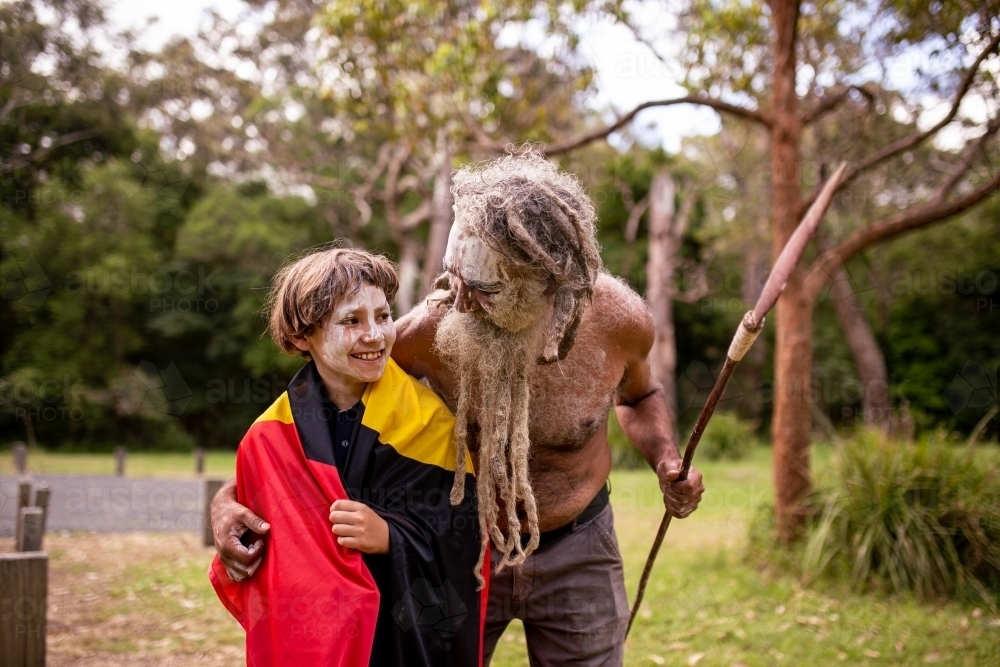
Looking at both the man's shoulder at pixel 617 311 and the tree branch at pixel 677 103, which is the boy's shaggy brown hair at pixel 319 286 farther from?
the tree branch at pixel 677 103

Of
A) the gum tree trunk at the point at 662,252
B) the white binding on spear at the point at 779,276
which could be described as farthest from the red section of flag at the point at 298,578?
the gum tree trunk at the point at 662,252

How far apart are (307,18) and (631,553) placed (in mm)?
16827

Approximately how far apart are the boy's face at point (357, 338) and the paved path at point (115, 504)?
747cm

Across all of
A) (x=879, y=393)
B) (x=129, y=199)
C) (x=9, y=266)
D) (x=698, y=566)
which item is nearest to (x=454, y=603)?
(x=698, y=566)

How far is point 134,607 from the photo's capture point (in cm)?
556

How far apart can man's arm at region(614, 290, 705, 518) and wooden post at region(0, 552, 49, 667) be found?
3.08m

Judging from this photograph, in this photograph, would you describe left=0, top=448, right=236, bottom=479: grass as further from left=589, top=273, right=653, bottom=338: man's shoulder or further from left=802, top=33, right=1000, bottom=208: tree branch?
left=589, top=273, right=653, bottom=338: man's shoulder

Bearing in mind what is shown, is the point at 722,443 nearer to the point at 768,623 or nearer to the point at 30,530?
the point at 768,623

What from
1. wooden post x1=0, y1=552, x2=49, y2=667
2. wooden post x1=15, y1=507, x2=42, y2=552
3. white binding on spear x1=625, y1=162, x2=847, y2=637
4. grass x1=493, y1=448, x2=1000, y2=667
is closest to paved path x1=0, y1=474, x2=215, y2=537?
wooden post x1=15, y1=507, x2=42, y2=552

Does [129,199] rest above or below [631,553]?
above

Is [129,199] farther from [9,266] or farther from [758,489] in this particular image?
[758,489]

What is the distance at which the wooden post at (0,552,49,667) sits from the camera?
12.7 feet

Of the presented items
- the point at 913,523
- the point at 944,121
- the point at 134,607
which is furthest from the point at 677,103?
the point at 134,607

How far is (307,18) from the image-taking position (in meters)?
19.5
